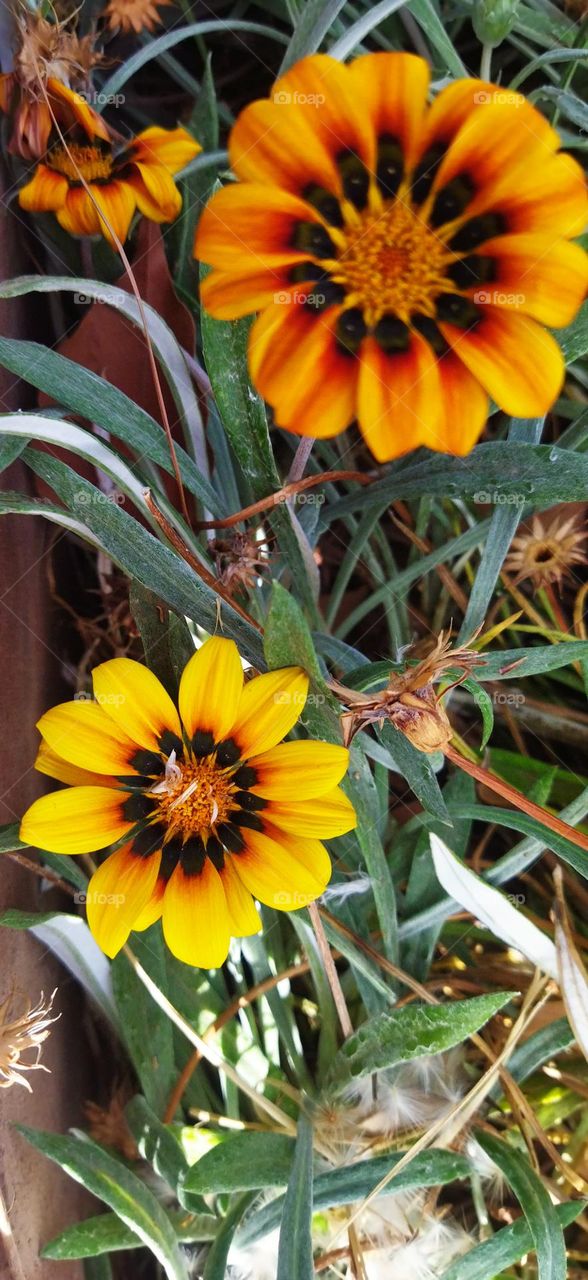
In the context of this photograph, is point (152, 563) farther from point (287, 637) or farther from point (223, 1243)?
point (223, 1243)

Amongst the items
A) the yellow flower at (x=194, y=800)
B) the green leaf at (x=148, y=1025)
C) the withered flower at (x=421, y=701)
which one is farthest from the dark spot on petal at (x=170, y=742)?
the green leaf at (x=148, y=1025)

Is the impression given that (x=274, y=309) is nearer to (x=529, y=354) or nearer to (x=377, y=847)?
(x=529, y=354)

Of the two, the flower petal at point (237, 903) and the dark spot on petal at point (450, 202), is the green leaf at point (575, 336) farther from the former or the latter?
the flower petal at point (237, 903)

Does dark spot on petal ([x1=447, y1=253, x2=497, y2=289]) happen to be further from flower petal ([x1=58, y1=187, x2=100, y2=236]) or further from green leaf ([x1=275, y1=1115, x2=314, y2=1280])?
green leaf ([x1=275, y1=1115, x2=314, y2=1280])

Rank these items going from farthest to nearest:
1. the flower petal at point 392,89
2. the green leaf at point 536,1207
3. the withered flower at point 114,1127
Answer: the withered flower at point 114,1127 < the green leaf at point 536,1207 < the flower petal at point 392,89

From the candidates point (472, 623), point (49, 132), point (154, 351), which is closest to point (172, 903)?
point (472, 623)

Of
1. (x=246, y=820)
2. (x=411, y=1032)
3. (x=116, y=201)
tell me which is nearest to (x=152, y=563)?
(x=246, y=820)
